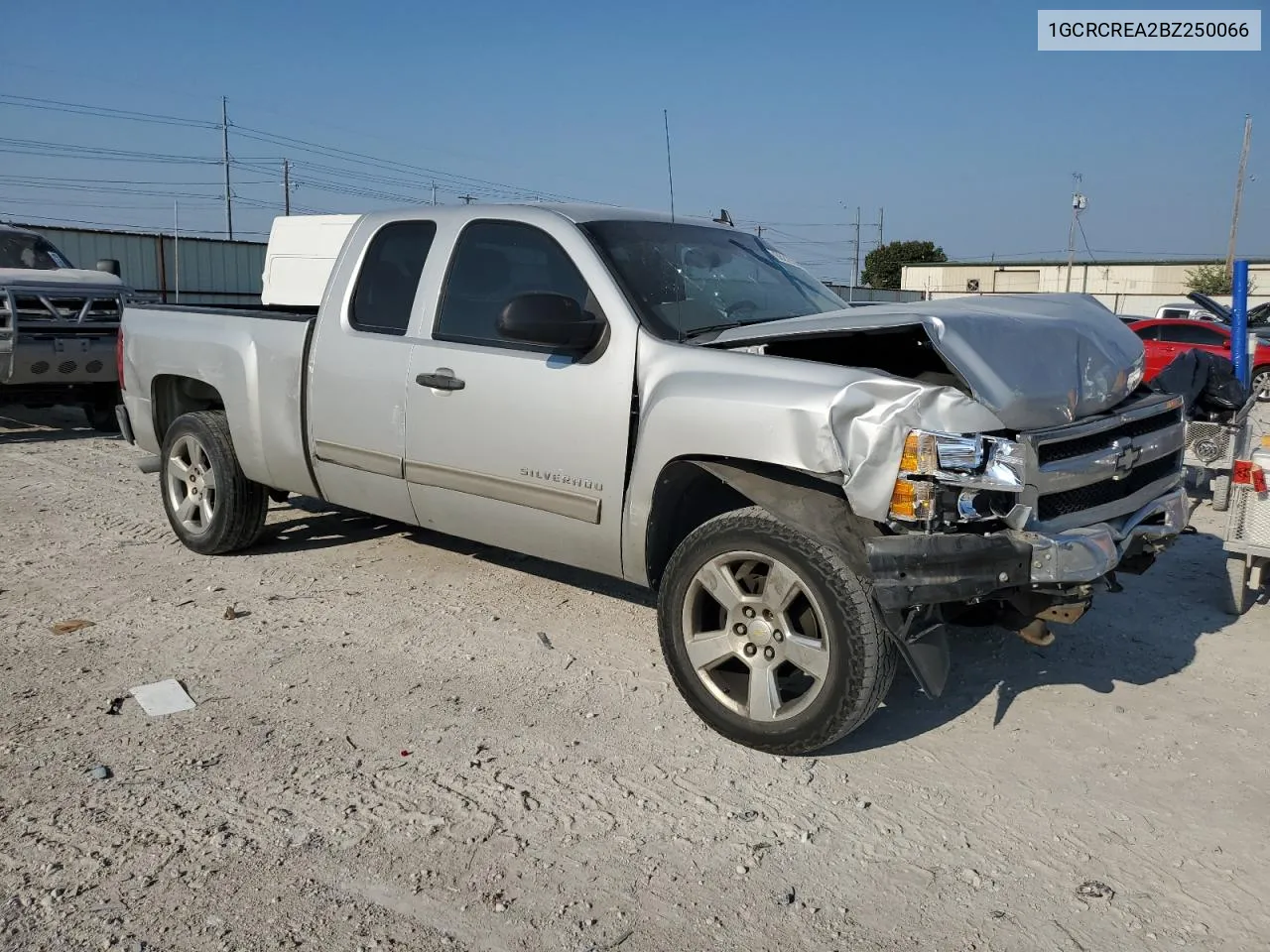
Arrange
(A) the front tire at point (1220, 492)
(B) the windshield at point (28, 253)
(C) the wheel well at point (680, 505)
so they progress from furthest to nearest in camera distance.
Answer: (B) the windshield at point (28, 253) → (A) the front tire at point (1220, 492) → (C) the wheel well at point (680, 505)

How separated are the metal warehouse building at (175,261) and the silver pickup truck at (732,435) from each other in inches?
596

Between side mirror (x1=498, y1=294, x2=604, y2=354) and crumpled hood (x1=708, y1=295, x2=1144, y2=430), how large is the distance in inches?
20.3

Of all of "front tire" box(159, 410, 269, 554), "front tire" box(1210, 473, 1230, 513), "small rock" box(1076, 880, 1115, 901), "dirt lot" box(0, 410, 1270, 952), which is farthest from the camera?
"front tire" box(1210, 473, 1230, 513)

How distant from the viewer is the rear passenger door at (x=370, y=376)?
5.01m

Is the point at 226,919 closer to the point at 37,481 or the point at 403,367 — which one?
the point at 403,367

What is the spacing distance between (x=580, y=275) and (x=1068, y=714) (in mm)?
2632

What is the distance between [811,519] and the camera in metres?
3.67

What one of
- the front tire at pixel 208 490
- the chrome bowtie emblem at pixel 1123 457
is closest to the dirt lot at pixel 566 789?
the front tire at pixel 208 490

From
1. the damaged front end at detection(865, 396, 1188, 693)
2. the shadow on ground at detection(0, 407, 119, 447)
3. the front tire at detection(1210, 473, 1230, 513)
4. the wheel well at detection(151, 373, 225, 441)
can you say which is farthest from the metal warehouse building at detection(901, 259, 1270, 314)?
the damaged front end at detection(865, 396, 1188, 693)

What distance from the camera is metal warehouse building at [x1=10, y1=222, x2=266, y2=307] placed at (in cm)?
1914

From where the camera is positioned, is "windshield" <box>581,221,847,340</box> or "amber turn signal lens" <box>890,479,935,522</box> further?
"windshield" <box>581,221,847,340</box>

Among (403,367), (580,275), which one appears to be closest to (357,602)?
(403,367)

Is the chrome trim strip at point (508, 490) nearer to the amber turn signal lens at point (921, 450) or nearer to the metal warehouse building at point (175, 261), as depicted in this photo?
the amber turn signal lens at point (921, 450)

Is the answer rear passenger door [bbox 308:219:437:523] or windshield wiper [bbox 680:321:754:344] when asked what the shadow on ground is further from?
windshield wiper [bbox 680:321:754:344]
